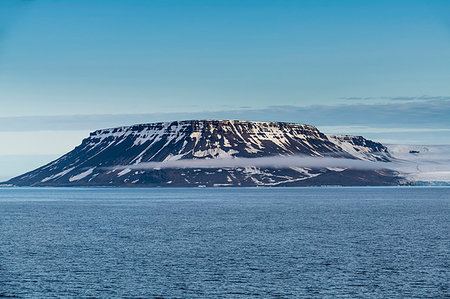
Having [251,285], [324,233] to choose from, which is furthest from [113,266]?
[324,233]

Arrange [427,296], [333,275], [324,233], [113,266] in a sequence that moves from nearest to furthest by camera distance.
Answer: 1. [427,296]
2. [333,275]
3. [113,266]
4. [324,233]

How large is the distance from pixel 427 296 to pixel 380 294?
3694 millimetres

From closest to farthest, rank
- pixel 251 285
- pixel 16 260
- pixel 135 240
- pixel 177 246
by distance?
1. pixel 251 285
2. pixel 16 260
3. pixel 177 246
4. pixel 135 240

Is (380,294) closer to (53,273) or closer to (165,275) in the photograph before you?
(165,275)

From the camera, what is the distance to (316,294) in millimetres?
50688

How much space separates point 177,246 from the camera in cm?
8150

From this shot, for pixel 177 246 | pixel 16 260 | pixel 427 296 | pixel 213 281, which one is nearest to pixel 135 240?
pixel 177 246

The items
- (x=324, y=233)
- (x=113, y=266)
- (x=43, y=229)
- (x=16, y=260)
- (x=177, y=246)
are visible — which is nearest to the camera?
(x=113, y=266)

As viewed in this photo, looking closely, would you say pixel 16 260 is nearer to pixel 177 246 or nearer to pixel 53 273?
pixel 53 273

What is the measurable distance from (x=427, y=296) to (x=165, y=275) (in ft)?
→ 79.0

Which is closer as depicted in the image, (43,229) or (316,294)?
(316,294)

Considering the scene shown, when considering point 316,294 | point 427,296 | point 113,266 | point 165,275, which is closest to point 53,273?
point 113,266

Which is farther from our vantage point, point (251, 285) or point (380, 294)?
point (251, 285)

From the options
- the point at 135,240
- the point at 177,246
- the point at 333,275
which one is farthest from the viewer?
the point at 135,240
